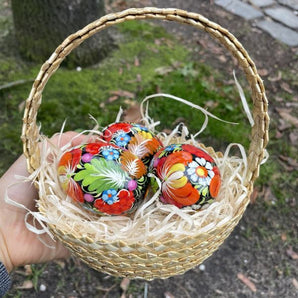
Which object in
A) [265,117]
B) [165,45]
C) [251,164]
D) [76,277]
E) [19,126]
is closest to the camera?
[265,117]

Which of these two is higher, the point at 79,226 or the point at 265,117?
the point at 265,117

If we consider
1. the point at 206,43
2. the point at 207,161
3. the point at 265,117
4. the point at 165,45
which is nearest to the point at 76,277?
the point at 207,161

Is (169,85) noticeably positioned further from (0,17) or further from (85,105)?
(0,17)

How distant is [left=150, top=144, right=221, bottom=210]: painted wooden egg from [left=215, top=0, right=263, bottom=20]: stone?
3.26 metres

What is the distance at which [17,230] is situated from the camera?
5.88ft

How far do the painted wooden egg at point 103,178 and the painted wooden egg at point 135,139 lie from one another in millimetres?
94

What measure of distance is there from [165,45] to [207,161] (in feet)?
8.28

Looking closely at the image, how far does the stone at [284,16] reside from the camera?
430 centimetres

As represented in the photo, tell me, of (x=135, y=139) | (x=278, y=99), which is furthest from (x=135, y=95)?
(x=135, y=139)

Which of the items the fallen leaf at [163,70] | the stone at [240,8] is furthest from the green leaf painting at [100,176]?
the stone at [240,8]

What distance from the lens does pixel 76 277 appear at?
2.34 meters

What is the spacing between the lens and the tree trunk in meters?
3.17

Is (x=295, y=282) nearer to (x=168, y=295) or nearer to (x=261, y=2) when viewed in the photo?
(x=168, y=295)

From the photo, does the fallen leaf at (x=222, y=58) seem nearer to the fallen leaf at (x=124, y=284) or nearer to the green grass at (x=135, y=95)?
the green grass at (x=135, y=95)
